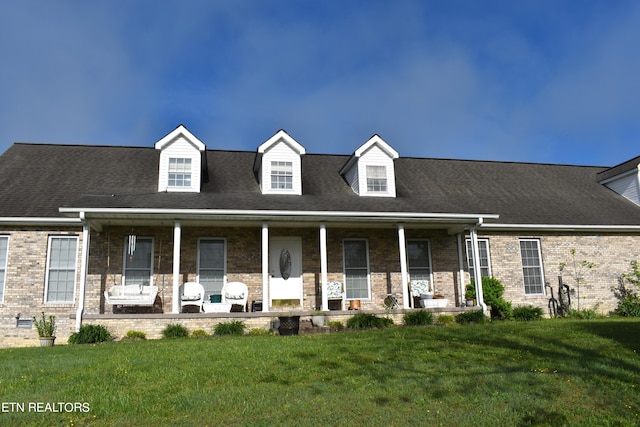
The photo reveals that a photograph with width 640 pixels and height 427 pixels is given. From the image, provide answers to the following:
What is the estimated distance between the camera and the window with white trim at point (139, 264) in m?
14.9

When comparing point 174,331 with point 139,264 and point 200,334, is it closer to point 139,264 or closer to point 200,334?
point 200,334

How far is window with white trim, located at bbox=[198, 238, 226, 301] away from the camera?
1521 centimetres

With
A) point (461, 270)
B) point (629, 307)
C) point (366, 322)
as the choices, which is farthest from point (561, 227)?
point (366, 322)

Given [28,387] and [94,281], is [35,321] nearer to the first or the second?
[94,281]

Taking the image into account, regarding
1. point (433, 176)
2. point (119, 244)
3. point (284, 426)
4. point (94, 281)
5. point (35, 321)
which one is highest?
point (433, 176)

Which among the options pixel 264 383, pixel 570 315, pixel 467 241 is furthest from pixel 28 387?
pixel 570 315

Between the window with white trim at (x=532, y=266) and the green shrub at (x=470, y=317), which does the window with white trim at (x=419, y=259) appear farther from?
the window with white trim at (x=532, y=266)

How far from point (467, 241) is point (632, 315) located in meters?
6.17

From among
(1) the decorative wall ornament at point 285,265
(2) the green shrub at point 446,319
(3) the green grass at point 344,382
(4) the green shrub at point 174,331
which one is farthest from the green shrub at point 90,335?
(2) the green shrub at point 446,319

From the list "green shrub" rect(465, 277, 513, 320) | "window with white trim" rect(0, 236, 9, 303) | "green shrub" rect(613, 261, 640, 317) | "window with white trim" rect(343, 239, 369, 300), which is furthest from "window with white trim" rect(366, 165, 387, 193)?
"window with white trim" rect(0, 236, 9, 303)

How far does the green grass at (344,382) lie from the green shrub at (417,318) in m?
3.43

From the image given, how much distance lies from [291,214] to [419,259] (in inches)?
209

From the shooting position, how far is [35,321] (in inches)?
540

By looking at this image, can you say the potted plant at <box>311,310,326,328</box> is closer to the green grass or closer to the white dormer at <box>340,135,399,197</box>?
the green grass
